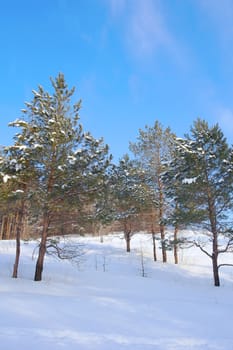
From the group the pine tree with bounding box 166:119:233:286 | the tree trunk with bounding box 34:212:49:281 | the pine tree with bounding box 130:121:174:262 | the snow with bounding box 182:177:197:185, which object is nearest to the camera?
the tree trunk with bounding box 34:212:49:281

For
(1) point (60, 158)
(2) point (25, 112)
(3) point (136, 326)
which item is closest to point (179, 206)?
(1) point (60, 158)

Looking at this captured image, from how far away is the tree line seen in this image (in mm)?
10531

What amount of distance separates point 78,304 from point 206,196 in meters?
9.47

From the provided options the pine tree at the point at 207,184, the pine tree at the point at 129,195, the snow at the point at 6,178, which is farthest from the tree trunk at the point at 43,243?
the pine tree at the point at 129,195

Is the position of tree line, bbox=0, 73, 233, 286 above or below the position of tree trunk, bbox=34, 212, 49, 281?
above

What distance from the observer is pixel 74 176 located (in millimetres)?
10969

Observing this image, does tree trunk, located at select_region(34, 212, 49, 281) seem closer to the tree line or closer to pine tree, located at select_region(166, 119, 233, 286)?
the tree line

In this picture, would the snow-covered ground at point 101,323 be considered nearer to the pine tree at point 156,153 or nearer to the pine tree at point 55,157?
the pine tree at point 55,157

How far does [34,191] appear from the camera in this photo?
1041cm

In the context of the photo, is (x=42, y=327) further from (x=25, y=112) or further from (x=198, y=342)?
(x=25, y=112)

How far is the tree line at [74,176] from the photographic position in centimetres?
1053

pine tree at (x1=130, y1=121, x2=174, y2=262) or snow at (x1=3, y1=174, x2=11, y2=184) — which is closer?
snow at (x1=3, y1=174, x2=11, y2=184)

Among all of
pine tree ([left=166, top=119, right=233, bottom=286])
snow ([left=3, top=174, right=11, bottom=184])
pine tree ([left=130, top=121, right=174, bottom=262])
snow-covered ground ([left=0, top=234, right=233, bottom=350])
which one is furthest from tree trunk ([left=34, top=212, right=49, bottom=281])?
pine tree ([left=130, top=121, right=174, bottom=262])

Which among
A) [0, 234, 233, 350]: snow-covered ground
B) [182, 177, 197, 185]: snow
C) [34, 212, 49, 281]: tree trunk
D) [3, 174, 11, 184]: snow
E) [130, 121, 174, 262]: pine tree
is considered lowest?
[0, 234, 233, 350]: snow-covered ground
